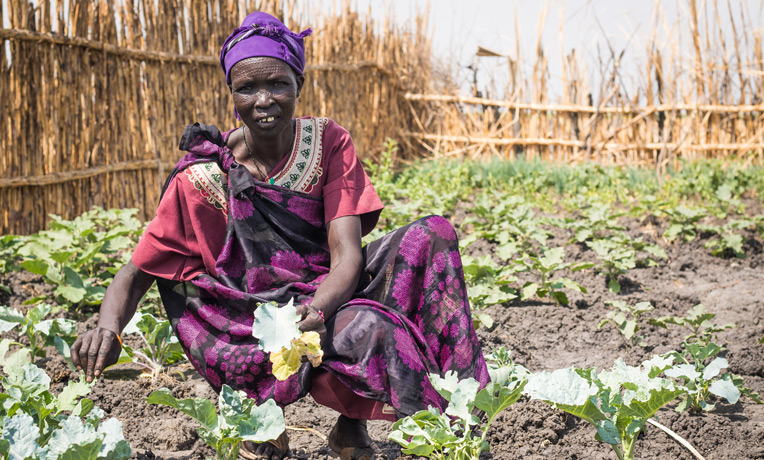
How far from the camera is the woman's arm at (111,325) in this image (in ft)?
6.56

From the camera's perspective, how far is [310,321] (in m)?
1.94

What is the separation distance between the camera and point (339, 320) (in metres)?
2.07

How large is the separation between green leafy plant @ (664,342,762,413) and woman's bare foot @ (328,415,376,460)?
92 centimetres

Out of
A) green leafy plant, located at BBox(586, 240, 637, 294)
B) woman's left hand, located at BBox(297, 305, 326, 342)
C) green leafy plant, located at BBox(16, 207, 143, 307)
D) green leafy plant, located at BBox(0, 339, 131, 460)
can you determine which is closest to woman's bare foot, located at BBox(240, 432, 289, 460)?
woman's left hand, located at BBox(297, 305, 326, 342)

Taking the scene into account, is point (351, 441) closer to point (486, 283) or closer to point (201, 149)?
point (201, 149)

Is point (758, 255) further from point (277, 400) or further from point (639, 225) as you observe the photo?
point (277, 400)

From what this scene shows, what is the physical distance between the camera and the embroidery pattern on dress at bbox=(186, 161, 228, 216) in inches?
91.3

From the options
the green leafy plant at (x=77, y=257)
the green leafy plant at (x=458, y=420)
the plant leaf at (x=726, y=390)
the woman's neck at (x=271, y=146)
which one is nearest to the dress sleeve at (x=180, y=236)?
the woman's neck at (x=271, y=146)

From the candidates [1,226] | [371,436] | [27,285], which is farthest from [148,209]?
[371,436]

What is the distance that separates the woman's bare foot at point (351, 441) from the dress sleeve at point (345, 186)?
658mm

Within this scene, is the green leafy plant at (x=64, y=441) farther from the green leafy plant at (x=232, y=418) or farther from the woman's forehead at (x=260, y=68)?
the woman's forehead at (x=260, y=68)

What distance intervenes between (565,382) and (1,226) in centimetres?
435

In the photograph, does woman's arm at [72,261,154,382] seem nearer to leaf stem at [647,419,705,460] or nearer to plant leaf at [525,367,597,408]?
plant leaf at [525,367,597,408]

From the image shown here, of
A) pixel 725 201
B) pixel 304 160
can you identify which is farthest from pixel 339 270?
pixel 725 201
